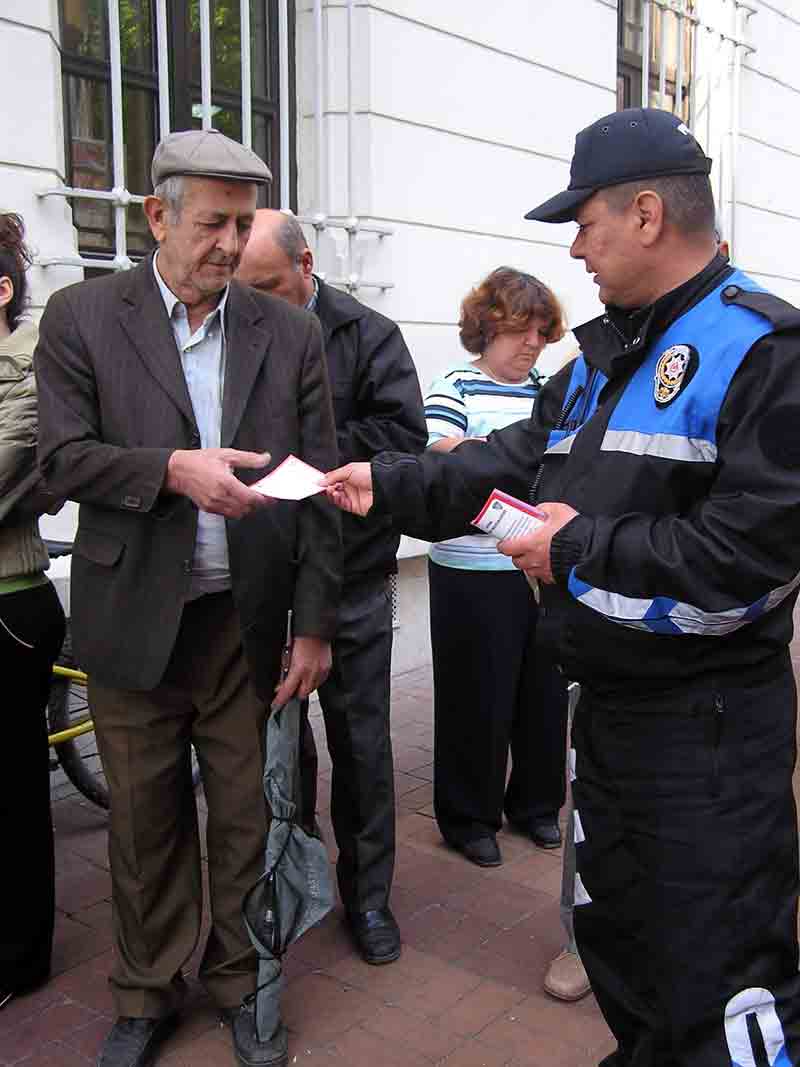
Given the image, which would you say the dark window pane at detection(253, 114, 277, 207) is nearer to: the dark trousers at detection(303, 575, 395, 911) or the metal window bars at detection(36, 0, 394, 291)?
the metal window bars at detection(36, 0, 394, 291)

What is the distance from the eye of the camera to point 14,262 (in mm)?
2998

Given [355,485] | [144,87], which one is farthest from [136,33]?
[355,485]

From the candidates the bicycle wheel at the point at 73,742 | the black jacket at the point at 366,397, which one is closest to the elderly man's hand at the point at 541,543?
the black jacket at the point at 366,397

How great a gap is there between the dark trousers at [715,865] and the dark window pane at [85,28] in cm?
417

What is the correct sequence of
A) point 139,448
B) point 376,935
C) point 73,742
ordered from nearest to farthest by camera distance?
1. point 139,448
2. point 376,935
3. point 73,742

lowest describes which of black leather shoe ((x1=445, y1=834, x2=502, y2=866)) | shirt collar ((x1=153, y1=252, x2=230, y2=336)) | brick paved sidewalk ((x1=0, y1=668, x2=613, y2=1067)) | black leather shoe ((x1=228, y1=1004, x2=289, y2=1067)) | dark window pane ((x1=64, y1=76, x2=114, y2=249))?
brick paved sidewalk ((x1=0, y1=668, x2=613, y2=1067))

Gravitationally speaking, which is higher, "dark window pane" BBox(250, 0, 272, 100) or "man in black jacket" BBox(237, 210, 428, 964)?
"dark window pane" BBox(250, 0, 272, 100)

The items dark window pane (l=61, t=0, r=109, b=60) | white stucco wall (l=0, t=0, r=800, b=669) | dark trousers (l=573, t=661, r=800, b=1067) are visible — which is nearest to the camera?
dark trousers (l=573, t=661, r=800, b=1067)

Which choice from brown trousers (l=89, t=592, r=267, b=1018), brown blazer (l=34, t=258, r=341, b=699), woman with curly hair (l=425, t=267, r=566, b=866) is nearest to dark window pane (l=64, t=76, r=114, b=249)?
woman with curly hair (l=425, t=267, r=566, b=866)

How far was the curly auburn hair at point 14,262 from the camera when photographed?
9.78ft

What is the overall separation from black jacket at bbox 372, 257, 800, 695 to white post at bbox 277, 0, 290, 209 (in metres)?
3.75

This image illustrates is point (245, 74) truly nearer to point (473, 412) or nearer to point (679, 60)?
point (473, 412)

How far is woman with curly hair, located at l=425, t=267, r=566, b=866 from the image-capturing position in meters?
3.92

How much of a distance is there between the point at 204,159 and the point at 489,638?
6.59 feet
